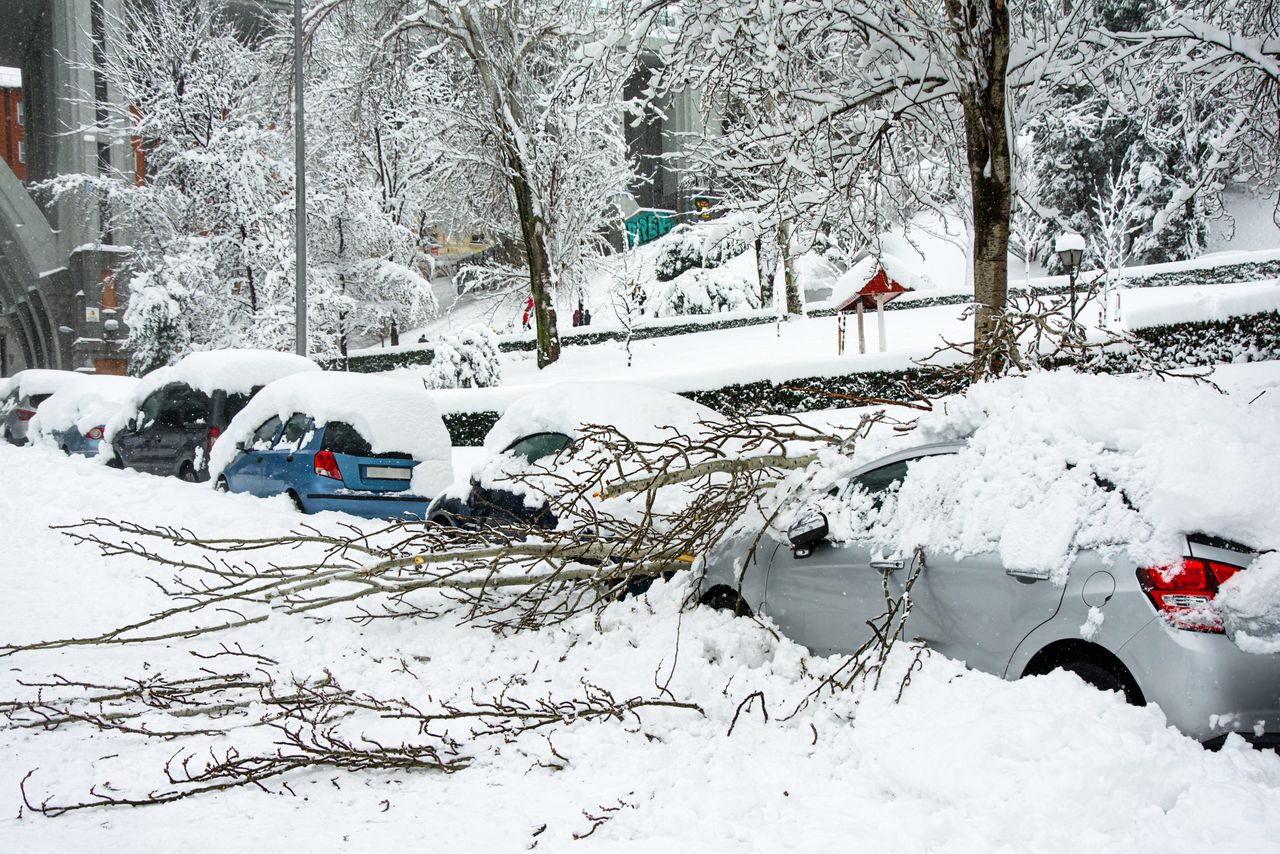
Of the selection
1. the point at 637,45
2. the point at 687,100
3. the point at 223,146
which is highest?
the point at 687,100

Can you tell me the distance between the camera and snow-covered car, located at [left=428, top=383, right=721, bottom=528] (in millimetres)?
7633

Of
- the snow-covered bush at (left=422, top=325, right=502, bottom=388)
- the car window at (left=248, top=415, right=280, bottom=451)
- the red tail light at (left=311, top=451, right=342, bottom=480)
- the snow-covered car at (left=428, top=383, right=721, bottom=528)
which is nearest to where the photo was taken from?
the snow-covered car at (left=428, top=383, right=721, bottom=528)

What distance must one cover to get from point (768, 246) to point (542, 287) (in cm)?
1290

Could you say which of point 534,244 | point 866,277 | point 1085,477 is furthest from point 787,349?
point 1085,477

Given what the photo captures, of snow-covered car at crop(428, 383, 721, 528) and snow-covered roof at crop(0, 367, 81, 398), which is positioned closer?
snow-covered car at crop(428, 383, 721, 528)

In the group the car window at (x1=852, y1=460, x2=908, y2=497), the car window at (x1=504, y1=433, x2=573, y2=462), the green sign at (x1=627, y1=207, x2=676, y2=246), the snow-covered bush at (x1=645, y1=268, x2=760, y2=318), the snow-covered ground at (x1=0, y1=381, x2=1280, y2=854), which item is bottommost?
the snow-covered ground at (x1=0, y1=381, x2=1280, y2=854)

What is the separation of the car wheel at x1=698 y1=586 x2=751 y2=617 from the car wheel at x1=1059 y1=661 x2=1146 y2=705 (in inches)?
76.5

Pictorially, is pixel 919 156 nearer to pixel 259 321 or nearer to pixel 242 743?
pixel 242 743

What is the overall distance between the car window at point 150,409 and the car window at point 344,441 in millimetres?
4510

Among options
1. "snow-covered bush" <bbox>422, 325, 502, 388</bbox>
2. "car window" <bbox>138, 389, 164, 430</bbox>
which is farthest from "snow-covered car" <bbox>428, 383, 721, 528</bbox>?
"snow-covered bush" <bbox>422, 325, 502, 388</bbox>

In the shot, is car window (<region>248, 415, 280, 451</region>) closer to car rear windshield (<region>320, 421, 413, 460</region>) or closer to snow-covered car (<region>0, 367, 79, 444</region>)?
car rear windshield (<region>320, 421, 413, 460</region>)

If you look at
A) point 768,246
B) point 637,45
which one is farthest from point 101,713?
point 768,246

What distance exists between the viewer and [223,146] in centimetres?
2834

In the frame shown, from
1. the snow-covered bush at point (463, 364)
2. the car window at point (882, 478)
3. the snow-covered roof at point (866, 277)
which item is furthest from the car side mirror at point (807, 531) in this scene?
the snow-covered roof at point (866, 277)
